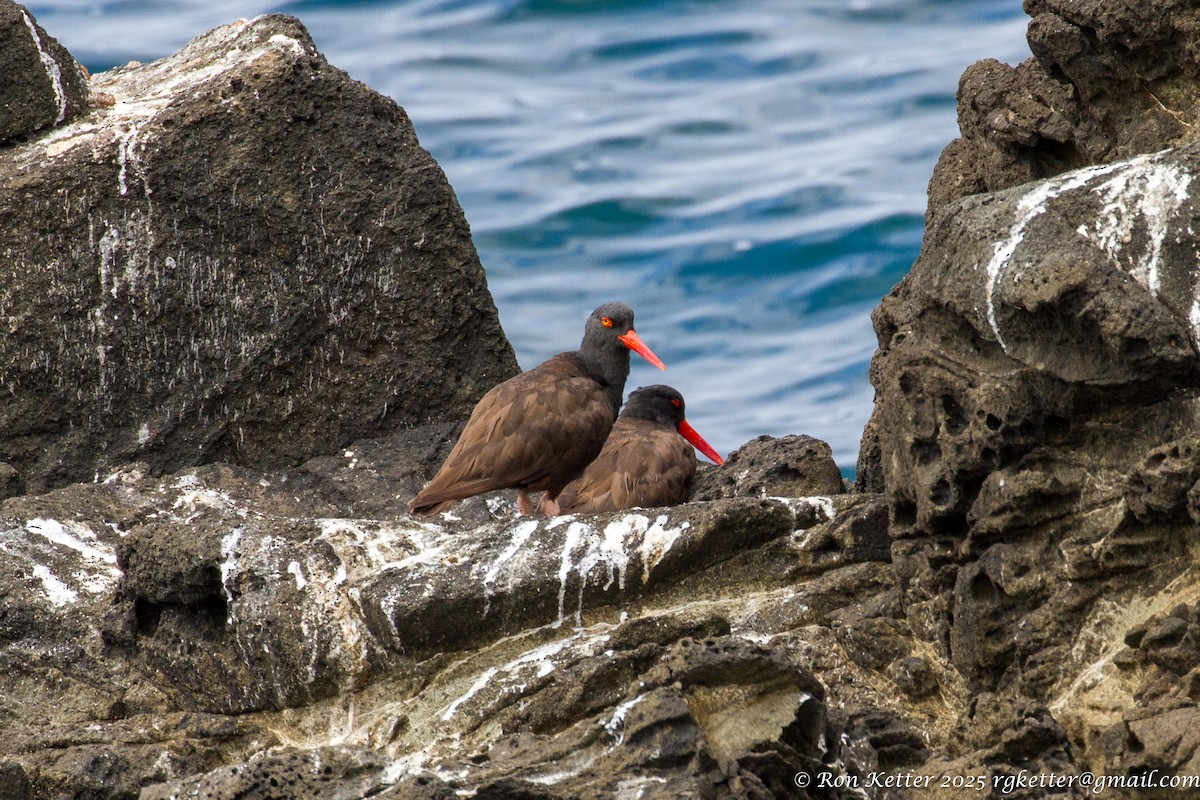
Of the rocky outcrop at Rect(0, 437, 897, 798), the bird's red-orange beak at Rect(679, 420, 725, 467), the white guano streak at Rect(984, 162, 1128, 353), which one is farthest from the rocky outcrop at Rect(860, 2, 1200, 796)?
the bird's red-orange beak at Rect(679, 420, 725, 467)

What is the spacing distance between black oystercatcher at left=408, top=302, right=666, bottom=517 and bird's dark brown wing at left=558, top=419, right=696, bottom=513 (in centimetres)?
10

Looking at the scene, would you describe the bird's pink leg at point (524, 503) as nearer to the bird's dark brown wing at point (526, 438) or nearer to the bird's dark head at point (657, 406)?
the bird's dark brown wing at point (526, 438)

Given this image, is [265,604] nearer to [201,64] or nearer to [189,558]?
[189,558]

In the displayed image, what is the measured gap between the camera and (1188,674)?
4.91 metres

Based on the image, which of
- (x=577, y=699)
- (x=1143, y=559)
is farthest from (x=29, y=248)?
(x=1143, y=559)

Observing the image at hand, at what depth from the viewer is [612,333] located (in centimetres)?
958

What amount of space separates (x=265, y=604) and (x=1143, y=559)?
3.03 meters

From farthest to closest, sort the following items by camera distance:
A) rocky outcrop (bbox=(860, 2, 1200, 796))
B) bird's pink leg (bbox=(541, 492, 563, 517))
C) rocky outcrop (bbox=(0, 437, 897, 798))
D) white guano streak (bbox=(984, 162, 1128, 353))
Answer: bird's pink leg (bbox=(541, 492, 563, 517)) < white guano streak (bbox=(984, 162, 1128, 353)) < rocky outcrop (bbox=(0, 437, 897, 798)) < rocky outcrop (bbox=(860, 2, 1200, 796))

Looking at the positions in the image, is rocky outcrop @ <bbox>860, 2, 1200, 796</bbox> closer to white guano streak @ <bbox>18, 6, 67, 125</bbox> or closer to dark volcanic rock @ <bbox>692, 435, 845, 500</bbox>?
dark volcanic rock @ <bbox>692, 435, 845, 500</bbox>

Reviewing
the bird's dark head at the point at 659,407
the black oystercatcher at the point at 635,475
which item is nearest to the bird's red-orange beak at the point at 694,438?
the bird's dark head at the point at 659,407

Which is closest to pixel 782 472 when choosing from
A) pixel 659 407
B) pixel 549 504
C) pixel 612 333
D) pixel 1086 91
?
pixel 549 504

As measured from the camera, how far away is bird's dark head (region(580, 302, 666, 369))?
31.3 ft

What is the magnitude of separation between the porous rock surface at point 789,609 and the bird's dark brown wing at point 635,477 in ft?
5.15

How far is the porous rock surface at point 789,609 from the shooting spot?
195 inches
